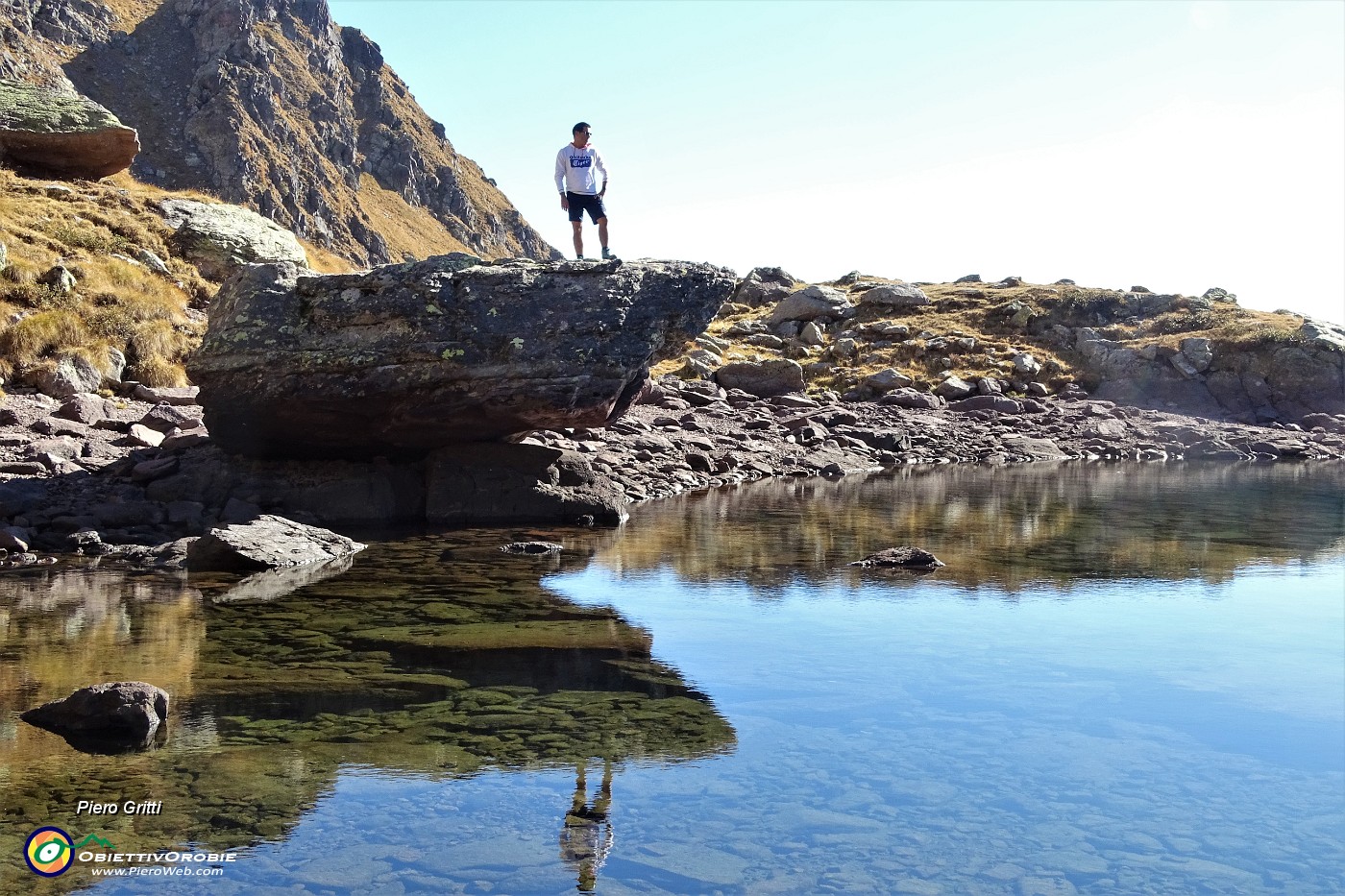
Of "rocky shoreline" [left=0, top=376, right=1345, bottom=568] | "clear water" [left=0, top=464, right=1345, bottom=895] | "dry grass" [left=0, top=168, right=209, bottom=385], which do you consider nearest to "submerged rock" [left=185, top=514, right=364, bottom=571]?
"rocky shoreline" [left=0, top=376, right=1345, bottom=568]

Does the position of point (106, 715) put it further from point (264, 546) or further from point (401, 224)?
point (401, 224)

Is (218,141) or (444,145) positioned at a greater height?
(444,145)

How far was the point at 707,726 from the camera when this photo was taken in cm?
910

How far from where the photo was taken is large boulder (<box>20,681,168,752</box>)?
845 centimetres

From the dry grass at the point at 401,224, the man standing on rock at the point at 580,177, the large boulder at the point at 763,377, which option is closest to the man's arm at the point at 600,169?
the man standing on rock at the point at 580,177

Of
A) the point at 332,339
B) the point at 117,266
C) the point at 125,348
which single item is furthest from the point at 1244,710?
the point at 117,266

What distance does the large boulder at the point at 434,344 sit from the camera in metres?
18.6

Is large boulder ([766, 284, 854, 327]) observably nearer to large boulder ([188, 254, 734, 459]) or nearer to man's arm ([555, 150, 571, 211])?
large boulder ([188, 254, 734, 459])

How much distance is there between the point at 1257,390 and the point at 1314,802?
156 feet

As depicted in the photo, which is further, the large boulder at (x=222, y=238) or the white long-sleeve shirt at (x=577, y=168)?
the large boulder at (x=222, y=238)

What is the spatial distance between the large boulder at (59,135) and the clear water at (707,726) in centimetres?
2206

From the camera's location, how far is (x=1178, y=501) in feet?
86.2

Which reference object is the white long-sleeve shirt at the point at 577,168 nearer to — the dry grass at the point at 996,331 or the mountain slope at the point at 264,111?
the dry grass at the point at 996,331

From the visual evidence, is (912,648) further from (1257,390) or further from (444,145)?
(444,145)
